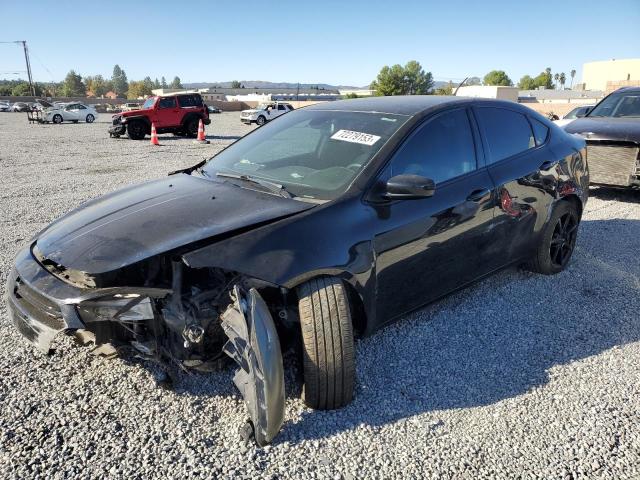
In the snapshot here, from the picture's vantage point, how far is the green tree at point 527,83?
118438mm

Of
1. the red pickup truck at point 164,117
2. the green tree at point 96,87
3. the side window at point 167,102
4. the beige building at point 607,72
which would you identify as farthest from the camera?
the green tree at point 96,87

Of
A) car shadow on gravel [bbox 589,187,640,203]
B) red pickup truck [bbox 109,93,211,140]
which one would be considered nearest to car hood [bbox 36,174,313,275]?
car shadow on gravel [bbox 589,187,640,203]

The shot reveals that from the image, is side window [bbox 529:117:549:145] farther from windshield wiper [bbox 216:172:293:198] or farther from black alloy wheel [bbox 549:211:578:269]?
windshield wiper [bbox 216:172:293:198]

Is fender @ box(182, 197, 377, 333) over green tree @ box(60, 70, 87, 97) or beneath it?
beneath

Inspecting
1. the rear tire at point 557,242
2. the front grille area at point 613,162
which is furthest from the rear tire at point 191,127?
the rear tire at point 557,242

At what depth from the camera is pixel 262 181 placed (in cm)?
309

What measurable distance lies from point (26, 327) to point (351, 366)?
5.68 ft

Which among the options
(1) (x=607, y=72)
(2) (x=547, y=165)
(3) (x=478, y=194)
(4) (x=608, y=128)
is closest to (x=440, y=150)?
(3) (x=478, y=194)

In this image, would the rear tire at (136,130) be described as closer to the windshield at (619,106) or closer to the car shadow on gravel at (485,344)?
the windshield at (619,106)

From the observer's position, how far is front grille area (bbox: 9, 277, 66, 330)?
2398mm

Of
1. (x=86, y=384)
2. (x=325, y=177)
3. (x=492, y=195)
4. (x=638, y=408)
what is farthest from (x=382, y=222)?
(x=86, y=384)

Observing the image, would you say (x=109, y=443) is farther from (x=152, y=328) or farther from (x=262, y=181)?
(x=262, y=181)

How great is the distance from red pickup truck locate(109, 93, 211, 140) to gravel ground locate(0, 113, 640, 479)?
1699 cm

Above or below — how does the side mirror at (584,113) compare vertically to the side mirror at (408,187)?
above
